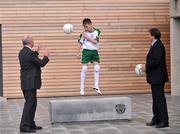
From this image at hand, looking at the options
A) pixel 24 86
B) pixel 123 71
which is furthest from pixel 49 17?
pixel 24 86

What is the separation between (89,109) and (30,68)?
6.07ft

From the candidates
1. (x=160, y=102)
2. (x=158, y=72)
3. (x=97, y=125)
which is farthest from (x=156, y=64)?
(x=97, y=125)

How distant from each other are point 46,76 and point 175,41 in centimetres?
463

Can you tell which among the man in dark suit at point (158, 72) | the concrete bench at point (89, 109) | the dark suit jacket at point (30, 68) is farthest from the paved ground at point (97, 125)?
the dark suit jacket at point (30, 68)

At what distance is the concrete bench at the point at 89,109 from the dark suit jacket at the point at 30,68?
40.2 inches

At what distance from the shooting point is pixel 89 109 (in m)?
12.0

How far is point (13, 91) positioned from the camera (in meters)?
18.5

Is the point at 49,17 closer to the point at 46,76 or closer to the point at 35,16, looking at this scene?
the point at 35,16

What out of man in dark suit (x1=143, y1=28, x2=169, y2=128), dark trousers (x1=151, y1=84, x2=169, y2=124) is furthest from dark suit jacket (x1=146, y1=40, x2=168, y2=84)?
dark trousers (x1=151, y1=84, x2=169, y2=124)

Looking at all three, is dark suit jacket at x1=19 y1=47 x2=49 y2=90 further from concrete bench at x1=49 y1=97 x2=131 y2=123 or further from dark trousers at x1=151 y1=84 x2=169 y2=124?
dark trousers at x1=151 y1=84 x2=169 y2=124

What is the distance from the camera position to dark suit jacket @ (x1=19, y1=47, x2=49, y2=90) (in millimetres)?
10898

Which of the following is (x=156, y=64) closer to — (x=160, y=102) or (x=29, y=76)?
(x=160, y=102)

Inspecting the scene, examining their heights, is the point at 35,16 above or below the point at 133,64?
above

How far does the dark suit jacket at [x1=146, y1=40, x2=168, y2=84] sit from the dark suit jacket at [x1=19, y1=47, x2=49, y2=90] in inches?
85.5
